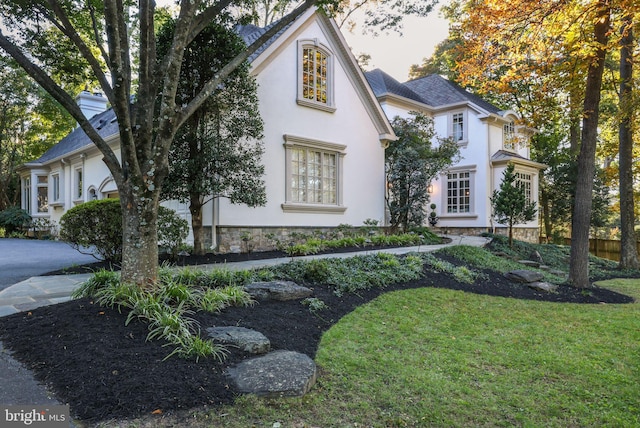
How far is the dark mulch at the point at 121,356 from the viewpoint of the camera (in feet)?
8.12

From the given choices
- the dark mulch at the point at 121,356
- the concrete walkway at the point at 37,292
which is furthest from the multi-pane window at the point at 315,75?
the dark mulch at the point at 121,356

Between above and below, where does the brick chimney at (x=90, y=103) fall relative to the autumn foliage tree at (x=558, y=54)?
above

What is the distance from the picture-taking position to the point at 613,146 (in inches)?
575

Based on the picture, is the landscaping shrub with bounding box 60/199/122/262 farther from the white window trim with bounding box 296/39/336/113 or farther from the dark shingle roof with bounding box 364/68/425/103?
the dark shingle roof with bounding box 364/68/425/103

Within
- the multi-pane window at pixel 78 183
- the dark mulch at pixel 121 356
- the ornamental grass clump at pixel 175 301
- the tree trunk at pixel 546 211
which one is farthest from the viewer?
the tree trunk at pixel 546 211

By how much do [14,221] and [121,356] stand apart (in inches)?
811

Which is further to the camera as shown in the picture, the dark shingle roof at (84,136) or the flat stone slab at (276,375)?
the dark shingle roof at (84,136)

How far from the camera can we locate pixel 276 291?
15.8 feet

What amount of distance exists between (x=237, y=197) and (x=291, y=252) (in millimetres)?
1660

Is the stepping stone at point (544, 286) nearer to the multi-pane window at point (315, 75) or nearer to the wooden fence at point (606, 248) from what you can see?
the multi-pane window at point (315, 75)

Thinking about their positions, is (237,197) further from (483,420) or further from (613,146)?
(613,146)

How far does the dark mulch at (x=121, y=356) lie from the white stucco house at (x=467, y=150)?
13.4 m

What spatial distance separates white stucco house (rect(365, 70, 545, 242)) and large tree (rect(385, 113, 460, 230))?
2.68 m

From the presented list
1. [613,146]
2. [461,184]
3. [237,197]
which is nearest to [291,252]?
[237,197]
